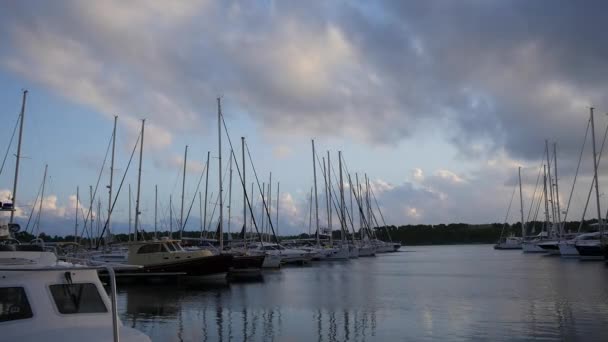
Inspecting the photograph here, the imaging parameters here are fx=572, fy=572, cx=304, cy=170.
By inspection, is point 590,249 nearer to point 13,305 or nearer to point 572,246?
point 572,246

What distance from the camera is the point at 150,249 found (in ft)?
137

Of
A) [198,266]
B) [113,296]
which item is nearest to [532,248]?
[198,266]

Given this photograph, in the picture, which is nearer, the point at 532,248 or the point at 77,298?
the point at 77,298

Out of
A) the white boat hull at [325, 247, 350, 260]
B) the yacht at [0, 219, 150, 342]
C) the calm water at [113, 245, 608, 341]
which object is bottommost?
the calm water at [113, 245, 608, 341]

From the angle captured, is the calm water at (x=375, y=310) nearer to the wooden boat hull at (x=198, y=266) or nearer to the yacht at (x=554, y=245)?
the wooden boat hull at (x=198, y=266)

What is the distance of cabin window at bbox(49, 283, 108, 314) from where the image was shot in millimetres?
9812

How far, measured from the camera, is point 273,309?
27.6 metres

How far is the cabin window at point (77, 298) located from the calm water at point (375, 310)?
9.94 meters

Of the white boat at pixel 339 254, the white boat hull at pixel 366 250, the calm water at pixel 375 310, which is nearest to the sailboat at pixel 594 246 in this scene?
the calm water at pixel 375 310

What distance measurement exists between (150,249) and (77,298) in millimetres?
32685

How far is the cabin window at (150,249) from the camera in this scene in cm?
4166

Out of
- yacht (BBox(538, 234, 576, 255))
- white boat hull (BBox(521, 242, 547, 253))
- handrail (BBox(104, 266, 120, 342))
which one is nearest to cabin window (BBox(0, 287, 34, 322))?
handrail (BBox(104, 266, 120, 342))

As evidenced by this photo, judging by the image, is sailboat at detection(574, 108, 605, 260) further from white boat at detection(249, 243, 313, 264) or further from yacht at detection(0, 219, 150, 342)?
yacht at detection(0, 219, 150, 342)

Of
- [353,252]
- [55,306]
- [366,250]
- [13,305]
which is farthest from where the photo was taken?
[366,250]
